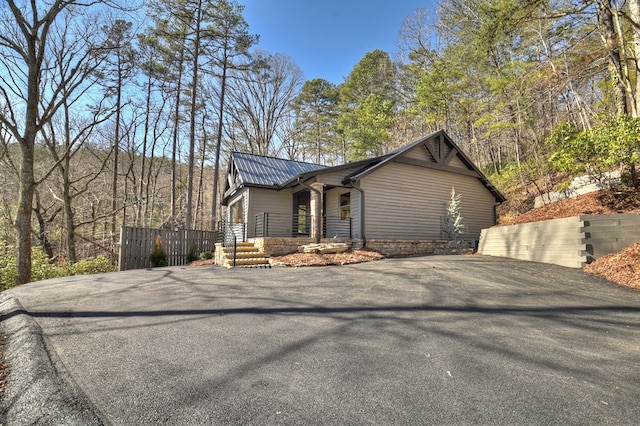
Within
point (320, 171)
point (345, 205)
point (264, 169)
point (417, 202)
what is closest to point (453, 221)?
point (417, 202)

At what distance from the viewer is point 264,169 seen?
14.4m

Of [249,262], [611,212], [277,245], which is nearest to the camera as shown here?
[611,212]

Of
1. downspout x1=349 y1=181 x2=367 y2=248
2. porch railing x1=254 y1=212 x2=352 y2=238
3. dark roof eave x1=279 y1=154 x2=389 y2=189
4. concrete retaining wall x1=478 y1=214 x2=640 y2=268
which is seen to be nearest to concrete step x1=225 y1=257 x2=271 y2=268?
porch railing x1=254 y1=212 x2=352 y2=238

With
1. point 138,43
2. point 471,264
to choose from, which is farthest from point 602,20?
point 138,43

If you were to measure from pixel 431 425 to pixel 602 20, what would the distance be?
13411 mm

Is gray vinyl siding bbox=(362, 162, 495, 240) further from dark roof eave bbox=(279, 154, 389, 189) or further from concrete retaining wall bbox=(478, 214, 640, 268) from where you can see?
concrete retaining wall bbox=(478, 214, 640, 268)

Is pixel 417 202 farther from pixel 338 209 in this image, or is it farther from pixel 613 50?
pixel 613 50

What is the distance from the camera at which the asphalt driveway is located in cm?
181

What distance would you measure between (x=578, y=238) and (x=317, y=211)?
7529mm

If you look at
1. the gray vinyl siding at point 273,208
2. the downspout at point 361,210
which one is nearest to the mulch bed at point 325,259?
the downspout at point 361,210

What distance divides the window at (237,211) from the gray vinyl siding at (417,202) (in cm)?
627

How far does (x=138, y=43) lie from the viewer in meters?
17.0

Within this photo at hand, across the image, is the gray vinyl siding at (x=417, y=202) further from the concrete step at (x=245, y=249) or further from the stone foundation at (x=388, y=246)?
the concrete step at (x=245, y=249)

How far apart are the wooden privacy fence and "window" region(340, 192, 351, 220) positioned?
619 cm
